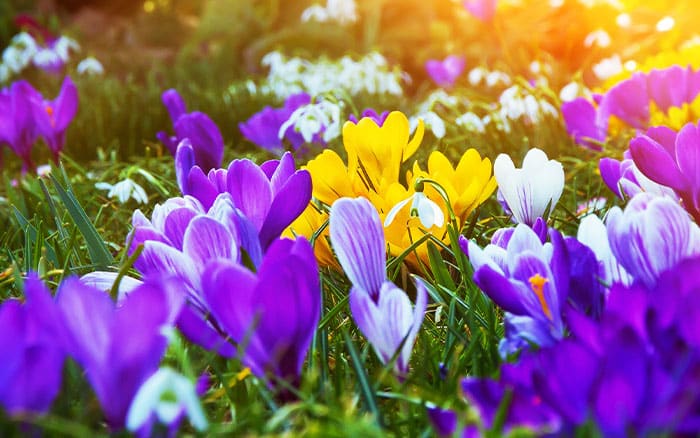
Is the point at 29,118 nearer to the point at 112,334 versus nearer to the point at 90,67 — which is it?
the point at 112,334

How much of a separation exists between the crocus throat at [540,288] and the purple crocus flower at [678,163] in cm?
32

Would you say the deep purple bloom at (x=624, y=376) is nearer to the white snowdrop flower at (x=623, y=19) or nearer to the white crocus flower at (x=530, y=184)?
the white crocus flower at (x=530, y=184)

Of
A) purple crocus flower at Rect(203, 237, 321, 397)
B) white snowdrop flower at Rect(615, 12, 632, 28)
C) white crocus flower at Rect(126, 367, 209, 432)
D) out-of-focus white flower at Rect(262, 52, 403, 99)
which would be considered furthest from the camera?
out-of-focus white flower at Rect(262, 52, 403, 99)

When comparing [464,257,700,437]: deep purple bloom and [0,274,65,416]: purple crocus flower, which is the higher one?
[0,274,65,416]: purple crocus flower

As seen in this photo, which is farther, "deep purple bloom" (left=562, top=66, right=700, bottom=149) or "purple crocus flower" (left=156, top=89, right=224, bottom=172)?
"deep purple bloom" (left=562, top=66, right=700, bottom=149)

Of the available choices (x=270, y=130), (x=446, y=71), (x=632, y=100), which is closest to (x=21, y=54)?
(x=446, y=71)

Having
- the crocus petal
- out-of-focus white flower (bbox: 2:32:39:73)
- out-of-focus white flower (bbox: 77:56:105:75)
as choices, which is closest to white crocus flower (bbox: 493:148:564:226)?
the crocus petal

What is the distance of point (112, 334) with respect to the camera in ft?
1.76

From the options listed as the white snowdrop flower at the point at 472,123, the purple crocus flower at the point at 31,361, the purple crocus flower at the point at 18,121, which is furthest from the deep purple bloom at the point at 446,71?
the purple crocus flower at the point at 31,361

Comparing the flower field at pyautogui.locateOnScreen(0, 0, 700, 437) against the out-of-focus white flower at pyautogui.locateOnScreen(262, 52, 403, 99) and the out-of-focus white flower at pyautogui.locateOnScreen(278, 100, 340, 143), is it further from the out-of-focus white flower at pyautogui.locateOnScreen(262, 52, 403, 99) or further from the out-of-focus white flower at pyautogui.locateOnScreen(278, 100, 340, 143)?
the out-of-focus white flower at pyautogui.locateOnScreen(262, 52, 403, 99)

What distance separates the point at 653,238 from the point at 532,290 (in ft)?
0.38

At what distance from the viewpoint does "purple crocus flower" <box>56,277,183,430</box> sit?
53cm

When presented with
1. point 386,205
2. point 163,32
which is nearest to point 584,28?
point 386,205

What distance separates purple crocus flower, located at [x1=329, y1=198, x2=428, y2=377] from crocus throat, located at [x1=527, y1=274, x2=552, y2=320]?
10cm
